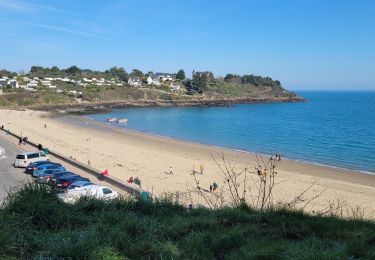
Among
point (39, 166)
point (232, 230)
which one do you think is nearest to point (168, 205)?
point (232, 230)

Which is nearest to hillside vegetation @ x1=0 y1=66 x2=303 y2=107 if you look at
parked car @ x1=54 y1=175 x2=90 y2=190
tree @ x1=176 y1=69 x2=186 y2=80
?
tree @ x1=176 y1=69 x2=186 y2=80

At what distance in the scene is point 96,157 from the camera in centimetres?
3138

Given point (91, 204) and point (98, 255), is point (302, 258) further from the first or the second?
point (91, 204)

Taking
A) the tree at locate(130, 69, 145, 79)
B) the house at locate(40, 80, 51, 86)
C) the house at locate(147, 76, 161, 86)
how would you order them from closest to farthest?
the house at locate(40, 80, 51, 86)
the house at locate(147, 76, 161, 86)
the tree at locate(130, 69, 145, 79)

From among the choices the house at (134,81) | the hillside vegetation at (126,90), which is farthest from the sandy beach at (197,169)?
the house at (134,81)

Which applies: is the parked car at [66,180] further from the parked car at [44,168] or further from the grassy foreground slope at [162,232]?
the grassy foreground slope at [162,232]

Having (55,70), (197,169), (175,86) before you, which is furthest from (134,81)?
(197,169)

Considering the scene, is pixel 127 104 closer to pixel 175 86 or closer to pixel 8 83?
pixel 8 83

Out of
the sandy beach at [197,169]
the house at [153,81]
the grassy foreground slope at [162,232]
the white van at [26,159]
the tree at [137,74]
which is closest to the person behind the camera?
the grassy foreground slope at [162,232]

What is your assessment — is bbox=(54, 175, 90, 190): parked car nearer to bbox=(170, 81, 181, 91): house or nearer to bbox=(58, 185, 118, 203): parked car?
bbox=(58, 185, 118, 203): parked car

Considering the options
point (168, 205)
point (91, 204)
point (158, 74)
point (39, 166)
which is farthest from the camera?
point (158, 74)

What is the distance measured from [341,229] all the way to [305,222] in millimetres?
527

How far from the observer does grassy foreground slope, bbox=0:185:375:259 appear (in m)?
4.36

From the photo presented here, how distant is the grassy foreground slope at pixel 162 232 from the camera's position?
4.36m
